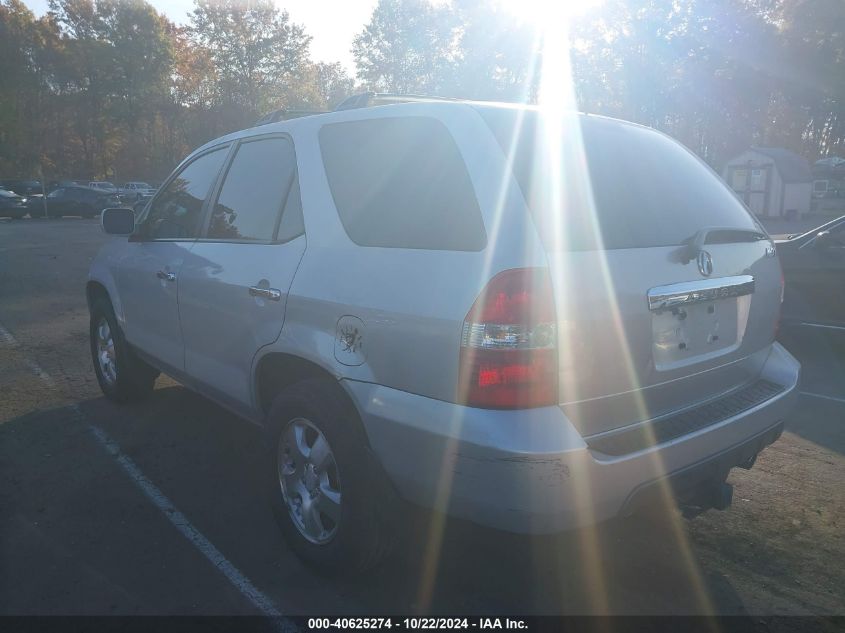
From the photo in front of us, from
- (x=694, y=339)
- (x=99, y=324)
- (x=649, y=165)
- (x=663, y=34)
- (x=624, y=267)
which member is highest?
(x=663, y=34)

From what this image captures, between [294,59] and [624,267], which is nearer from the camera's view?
[624,267]

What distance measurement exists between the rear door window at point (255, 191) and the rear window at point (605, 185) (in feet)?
3.91

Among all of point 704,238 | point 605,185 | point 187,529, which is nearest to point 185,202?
point 187,529

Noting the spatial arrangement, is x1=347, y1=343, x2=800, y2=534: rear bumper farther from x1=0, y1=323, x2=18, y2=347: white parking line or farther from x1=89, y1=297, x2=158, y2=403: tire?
x1=0, y1=323, x2=18, y2=347: white parking line

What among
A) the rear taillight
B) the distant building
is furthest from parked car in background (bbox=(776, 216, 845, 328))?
the distant building

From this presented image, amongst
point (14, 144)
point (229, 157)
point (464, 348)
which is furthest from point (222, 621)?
point (14, 144)

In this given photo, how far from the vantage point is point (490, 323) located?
249cm

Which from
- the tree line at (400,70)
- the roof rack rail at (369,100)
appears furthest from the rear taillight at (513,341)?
the tree line at (400,70)

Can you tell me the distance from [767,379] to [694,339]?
2.45 feet

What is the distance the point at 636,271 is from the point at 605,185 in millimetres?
440

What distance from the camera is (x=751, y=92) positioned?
26.9 meters

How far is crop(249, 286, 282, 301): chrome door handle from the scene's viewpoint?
3.37 metres

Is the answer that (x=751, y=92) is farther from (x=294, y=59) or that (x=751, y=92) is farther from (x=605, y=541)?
(x=294, y=59)

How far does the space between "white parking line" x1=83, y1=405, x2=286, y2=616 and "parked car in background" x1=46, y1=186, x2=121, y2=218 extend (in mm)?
32860
